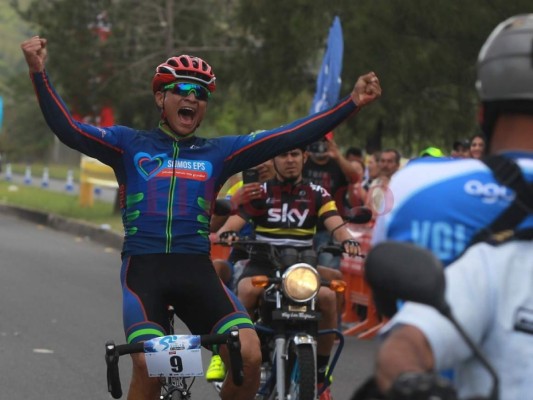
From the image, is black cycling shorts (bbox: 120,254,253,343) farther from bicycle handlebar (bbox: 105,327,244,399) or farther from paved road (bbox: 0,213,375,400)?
paved road (bbox: 0,213,375,400)

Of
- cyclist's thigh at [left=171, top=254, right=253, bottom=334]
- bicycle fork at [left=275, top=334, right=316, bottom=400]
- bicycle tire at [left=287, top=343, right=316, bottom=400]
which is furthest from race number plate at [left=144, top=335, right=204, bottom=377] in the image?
bicycle fork at [left=275, top=334, right=316, bottom=400]

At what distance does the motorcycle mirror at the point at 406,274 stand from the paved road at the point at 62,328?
660 cm

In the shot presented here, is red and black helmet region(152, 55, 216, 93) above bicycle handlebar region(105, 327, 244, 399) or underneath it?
above

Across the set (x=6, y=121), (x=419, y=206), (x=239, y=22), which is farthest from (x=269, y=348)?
(x=6, y=121)

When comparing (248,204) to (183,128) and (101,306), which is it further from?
(101,306)

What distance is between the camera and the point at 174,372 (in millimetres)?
6383

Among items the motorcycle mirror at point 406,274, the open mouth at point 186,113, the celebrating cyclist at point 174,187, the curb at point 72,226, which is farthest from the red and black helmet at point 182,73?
the curb at point 72,226

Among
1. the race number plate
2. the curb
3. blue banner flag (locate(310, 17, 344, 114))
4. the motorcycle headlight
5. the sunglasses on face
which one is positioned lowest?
the curb

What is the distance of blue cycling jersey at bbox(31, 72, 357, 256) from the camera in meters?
6.71

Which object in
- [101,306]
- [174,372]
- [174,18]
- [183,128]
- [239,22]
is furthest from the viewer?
[174,18]

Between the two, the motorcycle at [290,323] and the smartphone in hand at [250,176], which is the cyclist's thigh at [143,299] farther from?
the smartphone in hand at [250,176]

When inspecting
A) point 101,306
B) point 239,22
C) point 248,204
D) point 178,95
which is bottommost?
point 101,306

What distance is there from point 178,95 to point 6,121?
76.0 meters

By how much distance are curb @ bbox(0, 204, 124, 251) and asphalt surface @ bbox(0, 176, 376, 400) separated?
223mm
